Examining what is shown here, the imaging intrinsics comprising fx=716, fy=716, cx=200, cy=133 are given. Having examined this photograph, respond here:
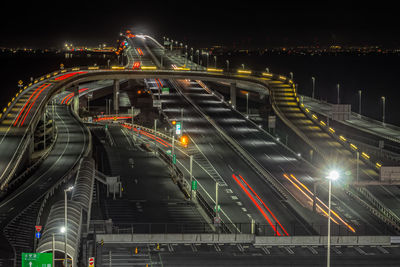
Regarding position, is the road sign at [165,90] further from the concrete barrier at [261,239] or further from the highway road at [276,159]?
the concrete barrier at [261,239]

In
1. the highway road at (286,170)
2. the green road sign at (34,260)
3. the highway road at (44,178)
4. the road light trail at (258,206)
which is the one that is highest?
the green road sign at (34,260)

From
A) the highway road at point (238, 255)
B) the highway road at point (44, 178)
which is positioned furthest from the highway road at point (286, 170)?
the highway road at point (44, 178)

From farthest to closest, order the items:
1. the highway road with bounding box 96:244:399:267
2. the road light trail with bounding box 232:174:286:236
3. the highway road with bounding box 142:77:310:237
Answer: the highway road with bounding box 142:77:310:237 → the road light trail with bounding box 232:174:286:236 → the highway road with bounding box 96:244:399:267

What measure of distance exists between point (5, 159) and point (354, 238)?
53484 mm

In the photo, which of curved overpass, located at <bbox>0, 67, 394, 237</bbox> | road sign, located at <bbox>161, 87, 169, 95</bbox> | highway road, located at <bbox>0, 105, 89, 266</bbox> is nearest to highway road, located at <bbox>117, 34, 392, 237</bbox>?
curved overpass, located at <bbox>0, 67, 394, 237</bbox>

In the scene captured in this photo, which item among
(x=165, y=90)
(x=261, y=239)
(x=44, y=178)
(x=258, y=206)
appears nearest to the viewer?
(x=261, y=239)

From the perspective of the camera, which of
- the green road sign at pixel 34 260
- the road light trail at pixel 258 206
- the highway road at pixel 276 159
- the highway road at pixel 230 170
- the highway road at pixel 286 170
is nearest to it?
the green road sign at pixel 34 260

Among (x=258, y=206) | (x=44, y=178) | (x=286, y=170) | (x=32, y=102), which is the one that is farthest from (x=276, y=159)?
(x=32, y=102)

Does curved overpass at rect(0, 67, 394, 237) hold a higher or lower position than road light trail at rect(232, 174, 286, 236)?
higher

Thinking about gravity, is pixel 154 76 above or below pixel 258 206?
above

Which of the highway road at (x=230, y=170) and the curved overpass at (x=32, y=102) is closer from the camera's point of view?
the highway road at (x=230, y=170)

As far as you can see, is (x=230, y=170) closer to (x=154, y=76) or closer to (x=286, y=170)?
(x=286, y=170)

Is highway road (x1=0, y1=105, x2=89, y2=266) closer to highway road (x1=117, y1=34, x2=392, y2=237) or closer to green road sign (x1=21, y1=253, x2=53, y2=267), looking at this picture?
green road sign (x1=21, y1=253, x2=53, y2=267)

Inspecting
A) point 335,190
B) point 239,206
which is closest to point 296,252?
point 239,206
